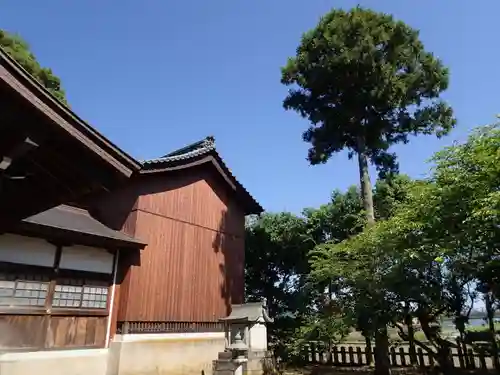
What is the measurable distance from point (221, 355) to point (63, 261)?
5295 millimetres

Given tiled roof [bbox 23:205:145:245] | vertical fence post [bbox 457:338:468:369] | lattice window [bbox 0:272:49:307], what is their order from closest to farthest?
lattice window [bbox 0:272:49:307] < tiled roof [bbox 23:205:145:245] < vertical fence post [bbox 457:338:468:369]

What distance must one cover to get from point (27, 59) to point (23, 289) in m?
15.9

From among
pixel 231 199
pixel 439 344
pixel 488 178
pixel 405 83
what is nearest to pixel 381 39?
pixel 405 83

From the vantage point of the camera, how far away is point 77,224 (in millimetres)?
10430

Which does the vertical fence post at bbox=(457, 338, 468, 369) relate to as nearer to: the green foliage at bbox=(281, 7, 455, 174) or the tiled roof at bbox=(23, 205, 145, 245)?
the green foliage at bbox=(281, 7, 455, 174)

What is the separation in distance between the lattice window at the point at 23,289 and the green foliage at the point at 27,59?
1322cm

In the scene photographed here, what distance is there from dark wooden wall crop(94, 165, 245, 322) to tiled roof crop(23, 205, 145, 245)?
67 centimetres

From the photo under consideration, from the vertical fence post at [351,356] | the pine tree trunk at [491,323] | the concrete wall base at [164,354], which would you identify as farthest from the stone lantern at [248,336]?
the pine tree trunk at [491,323]

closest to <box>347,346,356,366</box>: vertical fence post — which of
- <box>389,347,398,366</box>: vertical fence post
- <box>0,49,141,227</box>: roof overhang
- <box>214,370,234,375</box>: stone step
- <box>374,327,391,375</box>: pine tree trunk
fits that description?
<box>389,347,398,366</box>: vertical fence post

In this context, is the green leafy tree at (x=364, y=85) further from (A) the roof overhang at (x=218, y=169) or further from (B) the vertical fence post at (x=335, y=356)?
(B) the vertical fence post at (x=335, y=356)

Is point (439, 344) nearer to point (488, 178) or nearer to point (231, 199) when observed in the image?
point (488, 178)

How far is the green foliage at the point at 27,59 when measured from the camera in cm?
1967

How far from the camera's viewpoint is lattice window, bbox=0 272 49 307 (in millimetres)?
8727

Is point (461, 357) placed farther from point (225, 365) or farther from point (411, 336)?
point (225, 365)
